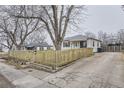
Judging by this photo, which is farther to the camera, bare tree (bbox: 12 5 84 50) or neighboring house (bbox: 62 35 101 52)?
neighboring house (bbox: 62 35 101 52)

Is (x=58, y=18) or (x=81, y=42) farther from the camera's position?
(x=81, y=42)

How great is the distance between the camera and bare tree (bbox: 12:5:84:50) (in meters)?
9.62

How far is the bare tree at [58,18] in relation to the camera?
962cm

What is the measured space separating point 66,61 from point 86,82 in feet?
11.4

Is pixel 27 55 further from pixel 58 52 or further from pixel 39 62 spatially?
pixel 58 52

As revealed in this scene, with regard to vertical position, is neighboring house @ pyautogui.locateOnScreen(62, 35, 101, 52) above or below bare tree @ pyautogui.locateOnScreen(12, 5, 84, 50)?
below

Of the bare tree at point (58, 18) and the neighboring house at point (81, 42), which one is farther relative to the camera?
the neighboring house at point (81, 42)

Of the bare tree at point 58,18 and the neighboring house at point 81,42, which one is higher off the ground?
the bare tree at point 58,18

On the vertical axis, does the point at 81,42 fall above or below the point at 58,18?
below

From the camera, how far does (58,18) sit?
10250mm
